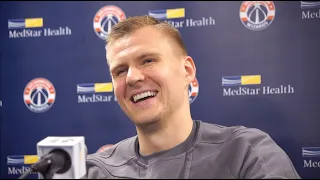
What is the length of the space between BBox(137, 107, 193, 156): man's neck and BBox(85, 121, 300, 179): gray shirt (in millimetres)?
28

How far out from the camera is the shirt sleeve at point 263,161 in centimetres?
75

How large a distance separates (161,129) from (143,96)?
0.43 ft

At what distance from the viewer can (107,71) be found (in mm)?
1892

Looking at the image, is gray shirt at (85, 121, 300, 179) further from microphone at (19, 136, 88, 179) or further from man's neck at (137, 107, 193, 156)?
microphone at (19, 136, 88, 179)

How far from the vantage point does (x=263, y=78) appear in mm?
1695

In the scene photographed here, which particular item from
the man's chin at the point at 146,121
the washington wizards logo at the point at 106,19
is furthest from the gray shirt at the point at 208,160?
the washington wizards logo at the point at 106,19

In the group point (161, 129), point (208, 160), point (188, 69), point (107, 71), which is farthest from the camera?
point (107, 71)

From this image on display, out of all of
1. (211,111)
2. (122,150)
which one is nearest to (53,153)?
(122,150)

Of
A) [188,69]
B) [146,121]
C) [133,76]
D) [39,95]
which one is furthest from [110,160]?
[39,95]

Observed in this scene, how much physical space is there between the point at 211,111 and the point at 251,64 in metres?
0.35

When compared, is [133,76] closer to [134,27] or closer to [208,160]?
[134,27]

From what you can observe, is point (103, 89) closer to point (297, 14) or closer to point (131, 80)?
point (131, 80)

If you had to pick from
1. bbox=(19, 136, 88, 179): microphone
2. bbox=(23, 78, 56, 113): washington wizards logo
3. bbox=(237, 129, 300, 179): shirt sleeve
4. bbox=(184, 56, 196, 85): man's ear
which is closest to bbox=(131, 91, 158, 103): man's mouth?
bbox=(184, 56, 196, 85): man's ear

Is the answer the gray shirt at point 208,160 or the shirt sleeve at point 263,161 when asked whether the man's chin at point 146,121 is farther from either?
the shirt sleeve at point 263,161
